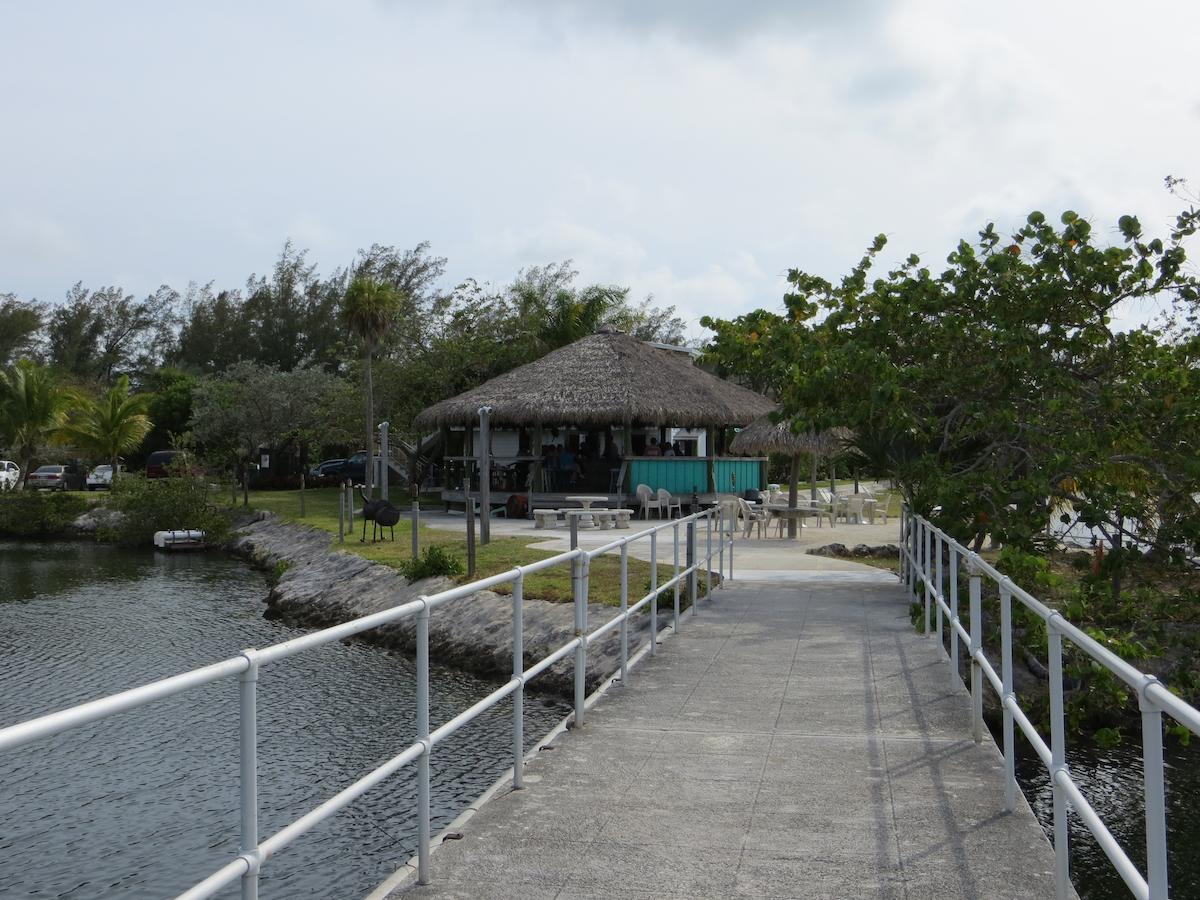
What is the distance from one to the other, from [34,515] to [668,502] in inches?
777

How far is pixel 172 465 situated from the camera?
3428 centimetres

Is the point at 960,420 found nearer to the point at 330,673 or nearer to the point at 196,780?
the point at 330,673

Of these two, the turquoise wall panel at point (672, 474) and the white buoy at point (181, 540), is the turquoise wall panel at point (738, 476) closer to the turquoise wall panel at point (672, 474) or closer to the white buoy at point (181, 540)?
the turquoise wall panel at point (672, 474)

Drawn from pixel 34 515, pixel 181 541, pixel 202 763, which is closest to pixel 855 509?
pixel 181 541

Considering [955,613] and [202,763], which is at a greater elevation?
[955,613]

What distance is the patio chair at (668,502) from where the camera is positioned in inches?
1081

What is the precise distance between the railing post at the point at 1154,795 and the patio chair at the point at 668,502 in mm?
A: 24074

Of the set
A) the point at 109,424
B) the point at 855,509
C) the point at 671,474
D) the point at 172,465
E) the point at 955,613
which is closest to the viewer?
the point at 955,613

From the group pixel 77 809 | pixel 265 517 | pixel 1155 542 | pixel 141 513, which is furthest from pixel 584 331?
pixel 77 809

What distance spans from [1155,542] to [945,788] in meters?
7.99

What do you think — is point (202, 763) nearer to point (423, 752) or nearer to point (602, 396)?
point (423, 752)

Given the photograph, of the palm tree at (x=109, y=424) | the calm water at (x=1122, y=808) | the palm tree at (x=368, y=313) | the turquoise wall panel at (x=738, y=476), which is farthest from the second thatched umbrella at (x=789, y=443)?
the palm tree at (x=109, y=424)

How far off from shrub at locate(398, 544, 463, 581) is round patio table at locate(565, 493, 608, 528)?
6.62m

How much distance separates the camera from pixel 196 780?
396 inches
